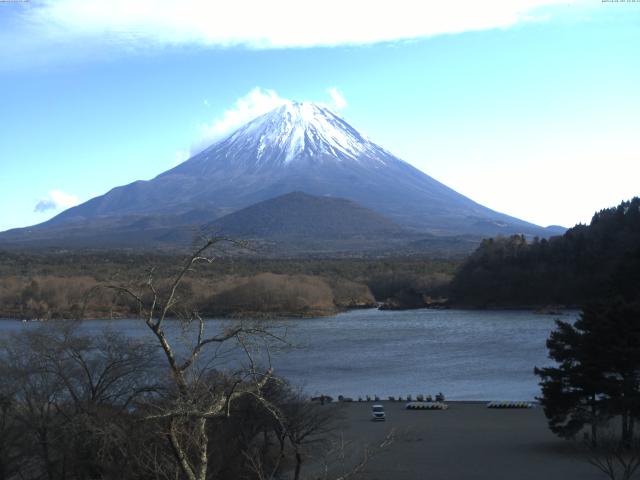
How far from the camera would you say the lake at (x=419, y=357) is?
2020 centimetres

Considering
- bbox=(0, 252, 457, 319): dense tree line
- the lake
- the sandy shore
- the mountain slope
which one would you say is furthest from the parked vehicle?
the mountain slope

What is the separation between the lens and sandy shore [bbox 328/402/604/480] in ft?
38.4

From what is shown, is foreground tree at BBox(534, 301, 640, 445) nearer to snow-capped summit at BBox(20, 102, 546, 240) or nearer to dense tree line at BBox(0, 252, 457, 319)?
dense tree line at BBox(0, 252, 457, 319)

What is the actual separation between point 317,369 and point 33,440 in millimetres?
14244

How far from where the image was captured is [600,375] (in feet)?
42.0

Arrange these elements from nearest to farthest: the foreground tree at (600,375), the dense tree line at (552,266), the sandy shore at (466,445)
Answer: the sandy shore at (466,445)
the foreground tree at (600,375)
the dense tree line at (552,266)

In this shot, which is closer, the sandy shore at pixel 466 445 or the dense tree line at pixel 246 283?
the sandy shore at pixel 466 445

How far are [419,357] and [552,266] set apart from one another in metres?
23.7

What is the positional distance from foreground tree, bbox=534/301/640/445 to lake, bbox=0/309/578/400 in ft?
13.6

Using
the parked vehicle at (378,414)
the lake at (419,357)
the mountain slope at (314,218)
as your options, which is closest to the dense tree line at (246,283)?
the lake at (419,357)

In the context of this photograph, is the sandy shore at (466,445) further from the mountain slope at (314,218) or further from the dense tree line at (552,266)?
the mountain slope at (314,218)

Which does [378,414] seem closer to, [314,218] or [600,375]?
[600,375]

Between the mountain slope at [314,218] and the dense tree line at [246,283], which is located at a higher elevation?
the mountain slope at [314,218]

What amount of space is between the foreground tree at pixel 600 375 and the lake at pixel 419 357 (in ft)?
13.6
